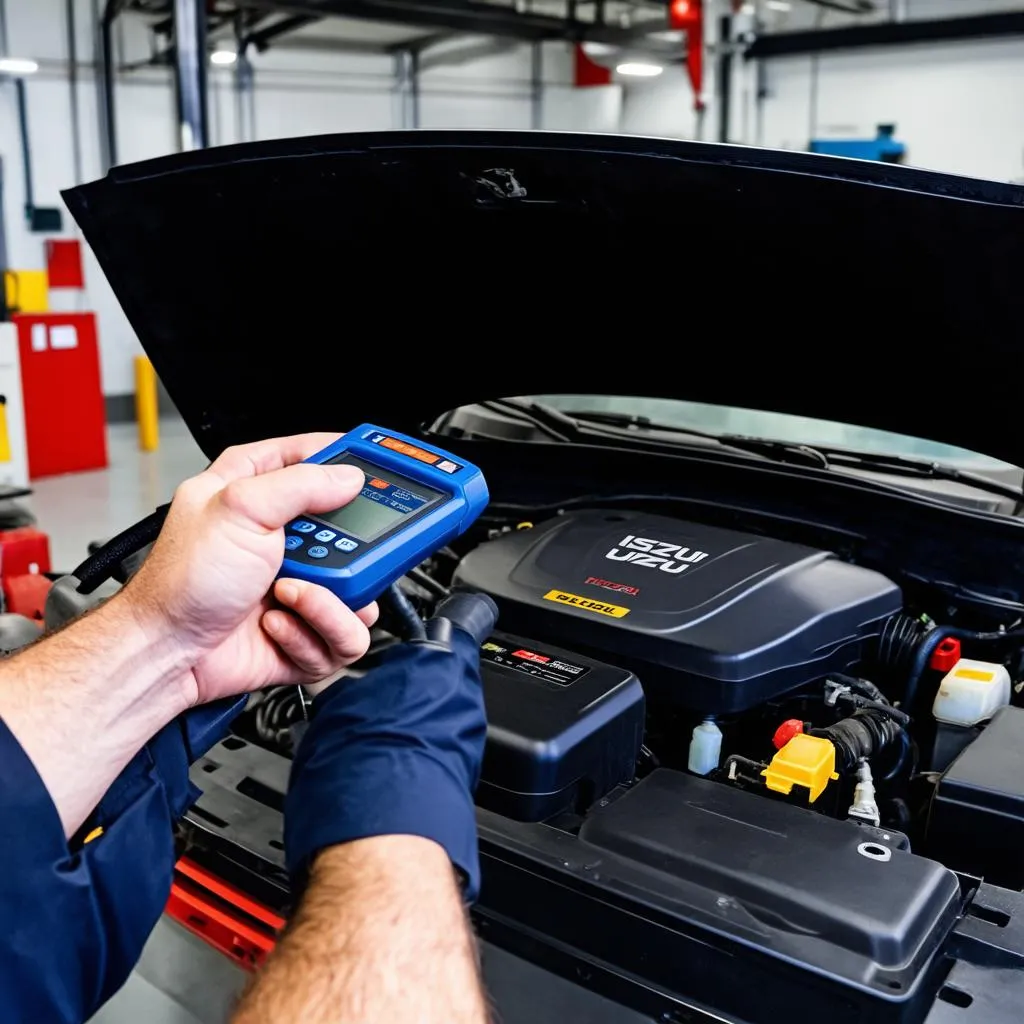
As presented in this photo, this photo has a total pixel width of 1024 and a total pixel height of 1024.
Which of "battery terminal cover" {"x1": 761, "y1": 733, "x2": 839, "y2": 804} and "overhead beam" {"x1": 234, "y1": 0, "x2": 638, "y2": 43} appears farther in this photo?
"overhead beam" {"x1": 234, "y1": 0, "x2": 638, "y2": 43}

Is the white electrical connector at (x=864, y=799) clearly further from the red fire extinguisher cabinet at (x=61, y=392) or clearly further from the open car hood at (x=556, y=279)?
the red fire extinguisher cabinet at (x=61, y=392)

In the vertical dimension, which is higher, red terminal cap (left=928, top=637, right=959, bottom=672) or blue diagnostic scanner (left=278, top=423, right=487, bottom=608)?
blue diagnostic scanner (left=278, top=423, right=487, bottom=608)

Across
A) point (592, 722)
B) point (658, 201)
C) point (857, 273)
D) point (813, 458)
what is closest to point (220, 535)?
point (592, 722)

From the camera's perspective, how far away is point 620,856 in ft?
3.57

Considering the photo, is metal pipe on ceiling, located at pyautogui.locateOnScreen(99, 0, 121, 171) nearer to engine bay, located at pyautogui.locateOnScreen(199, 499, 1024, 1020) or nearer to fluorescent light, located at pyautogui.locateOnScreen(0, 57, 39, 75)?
fluorescent light, located at pyautogui.locateOnScreen(0, 57, 39, 75)

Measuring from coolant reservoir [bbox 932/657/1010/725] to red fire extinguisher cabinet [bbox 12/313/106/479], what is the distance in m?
6.03

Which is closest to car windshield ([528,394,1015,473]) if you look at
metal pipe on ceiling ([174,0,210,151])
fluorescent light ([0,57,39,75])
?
metal pipe on ceiling ([174,0,210,151])

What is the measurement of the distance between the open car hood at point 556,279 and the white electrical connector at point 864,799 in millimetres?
472

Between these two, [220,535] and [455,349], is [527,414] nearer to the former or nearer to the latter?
[455,349]

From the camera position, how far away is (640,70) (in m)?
10.1

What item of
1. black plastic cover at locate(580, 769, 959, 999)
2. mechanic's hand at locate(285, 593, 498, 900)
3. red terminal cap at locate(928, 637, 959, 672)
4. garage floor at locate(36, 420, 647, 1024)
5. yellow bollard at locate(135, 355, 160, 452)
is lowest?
yellow bollard at locate(135, 355, 160, 452)

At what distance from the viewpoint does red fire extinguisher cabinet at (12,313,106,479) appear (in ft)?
21.0

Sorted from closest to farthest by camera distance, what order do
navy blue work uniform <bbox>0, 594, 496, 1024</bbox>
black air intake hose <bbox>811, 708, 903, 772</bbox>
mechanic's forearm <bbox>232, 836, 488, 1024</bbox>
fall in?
mechanic's forearm <bbox>232, 836, 488, 1024</bbox>
navy blue work uniform <bbox>0, 594, 496, 1024</bbox>
black air intake hose <bbox>811, 708, 903, 772</bbox>

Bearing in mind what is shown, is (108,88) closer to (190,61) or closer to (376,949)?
(190,61)
